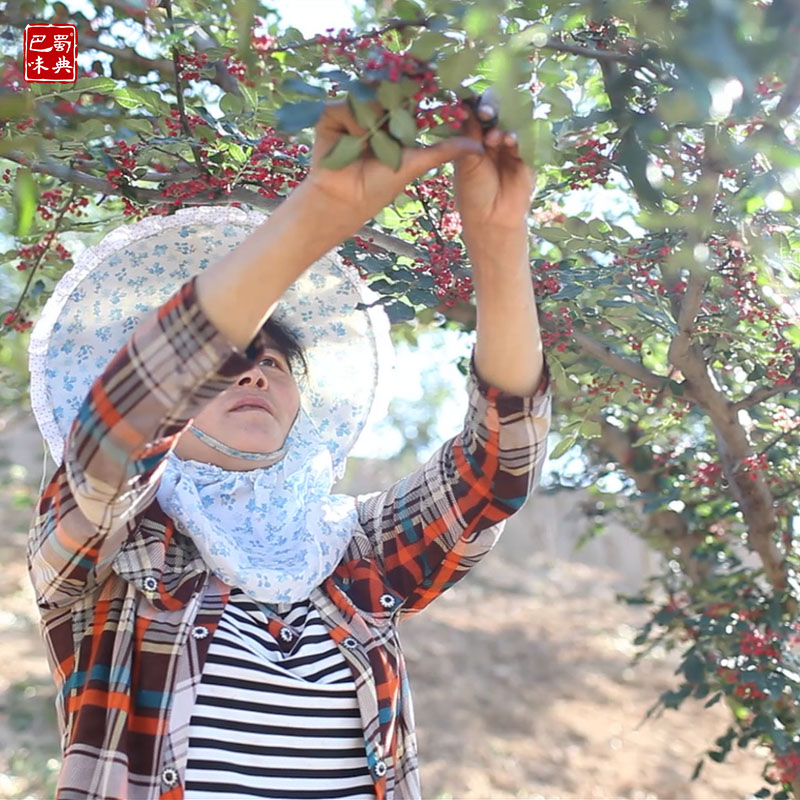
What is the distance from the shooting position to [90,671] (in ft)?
4.37

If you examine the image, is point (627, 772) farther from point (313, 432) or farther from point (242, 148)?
point (242, 148)

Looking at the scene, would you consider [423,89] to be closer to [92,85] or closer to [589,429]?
[92,85]

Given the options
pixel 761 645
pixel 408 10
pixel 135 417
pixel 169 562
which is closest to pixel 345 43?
pixel 408 10

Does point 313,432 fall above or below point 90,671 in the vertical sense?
above

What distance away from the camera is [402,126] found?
3.29ft

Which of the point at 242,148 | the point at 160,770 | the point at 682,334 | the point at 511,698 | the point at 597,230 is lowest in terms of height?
the point at 511,698

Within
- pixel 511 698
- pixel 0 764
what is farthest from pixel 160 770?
pixel 511 698

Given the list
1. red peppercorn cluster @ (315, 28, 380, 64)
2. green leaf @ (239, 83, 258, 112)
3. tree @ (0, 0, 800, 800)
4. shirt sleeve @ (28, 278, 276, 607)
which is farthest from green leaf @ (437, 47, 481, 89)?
green leaf @ (239, 83, 258, 112)

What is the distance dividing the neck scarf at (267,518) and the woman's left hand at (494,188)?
55 cm

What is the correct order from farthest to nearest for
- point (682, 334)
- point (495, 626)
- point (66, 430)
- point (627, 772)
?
1. point (495, 626)
2. point (627, 772)
3. point (682, 334)
4. point (66, 430)

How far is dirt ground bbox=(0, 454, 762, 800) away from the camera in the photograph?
4922mm

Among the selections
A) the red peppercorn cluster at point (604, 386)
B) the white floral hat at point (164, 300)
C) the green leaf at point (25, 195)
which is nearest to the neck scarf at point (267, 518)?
the white floral hat at point (164, 300)

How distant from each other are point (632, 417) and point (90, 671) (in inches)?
56.5

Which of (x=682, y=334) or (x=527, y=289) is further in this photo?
(x=682, y=334)
